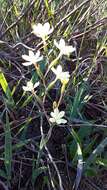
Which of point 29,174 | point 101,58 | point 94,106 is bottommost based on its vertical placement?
point 29,174

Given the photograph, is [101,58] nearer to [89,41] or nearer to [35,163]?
[89,41]

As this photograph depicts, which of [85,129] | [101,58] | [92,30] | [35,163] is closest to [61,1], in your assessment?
[92,30]

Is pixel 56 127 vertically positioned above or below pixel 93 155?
above

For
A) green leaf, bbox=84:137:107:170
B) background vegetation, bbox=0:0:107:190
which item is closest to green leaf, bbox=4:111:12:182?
background vegetation, bbox=0:0:107:190

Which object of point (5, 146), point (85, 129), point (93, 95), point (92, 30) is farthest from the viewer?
point (92, 30)

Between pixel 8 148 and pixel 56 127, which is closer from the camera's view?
pixel 8 148

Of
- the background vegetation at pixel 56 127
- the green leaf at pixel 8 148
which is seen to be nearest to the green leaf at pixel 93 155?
the background vegetation at pixel 56 127

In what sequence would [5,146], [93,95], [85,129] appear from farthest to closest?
[93,95]
[85,129]
[5,146]

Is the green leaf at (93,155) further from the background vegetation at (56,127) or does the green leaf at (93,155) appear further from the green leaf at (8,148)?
the green leaf at (8,148)

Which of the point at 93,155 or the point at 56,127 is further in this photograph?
the point at 56,127

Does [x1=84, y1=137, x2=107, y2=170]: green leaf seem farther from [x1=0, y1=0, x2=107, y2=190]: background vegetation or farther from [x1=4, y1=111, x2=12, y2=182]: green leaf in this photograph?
[x1=4, y1=111, x2=12, y2=182]: green leaf

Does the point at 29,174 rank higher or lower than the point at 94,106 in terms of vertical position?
lower
